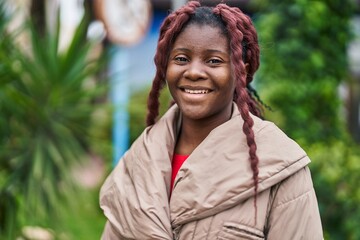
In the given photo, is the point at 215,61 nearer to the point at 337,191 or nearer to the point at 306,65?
the point at 337,191

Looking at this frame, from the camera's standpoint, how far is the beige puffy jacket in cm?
293

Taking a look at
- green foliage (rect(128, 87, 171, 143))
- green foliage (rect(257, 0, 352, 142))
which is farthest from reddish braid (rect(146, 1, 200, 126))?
green foliage (rect(128, 87, 171, 143))

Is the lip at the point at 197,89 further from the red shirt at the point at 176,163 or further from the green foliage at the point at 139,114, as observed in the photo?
the green foliage at the point at 139,114

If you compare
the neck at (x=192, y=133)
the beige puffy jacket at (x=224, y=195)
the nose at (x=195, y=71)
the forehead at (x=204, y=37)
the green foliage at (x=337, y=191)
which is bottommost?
the green foliage at (x=337, y=191)

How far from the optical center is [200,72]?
304 centimetres

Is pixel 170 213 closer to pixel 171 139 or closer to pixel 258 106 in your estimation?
pixel 171 139

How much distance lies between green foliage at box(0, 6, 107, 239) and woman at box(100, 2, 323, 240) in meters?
3.15

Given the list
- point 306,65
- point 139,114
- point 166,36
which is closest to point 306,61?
point 306,65

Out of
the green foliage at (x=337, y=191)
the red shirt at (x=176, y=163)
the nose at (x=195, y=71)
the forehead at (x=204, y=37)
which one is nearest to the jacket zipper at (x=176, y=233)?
the red shirt at (x=176, y=163)

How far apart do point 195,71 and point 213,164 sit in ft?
1.11

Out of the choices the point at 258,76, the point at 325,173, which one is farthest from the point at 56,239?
the point at 258,76

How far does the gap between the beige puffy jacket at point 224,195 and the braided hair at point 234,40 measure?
52mm

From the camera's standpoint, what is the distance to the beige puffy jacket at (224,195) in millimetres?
2930

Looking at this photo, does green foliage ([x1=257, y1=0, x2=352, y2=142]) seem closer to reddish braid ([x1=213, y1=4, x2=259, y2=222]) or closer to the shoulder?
reddish braid ([x1=213, y1=4, x2=259, y2=222])
